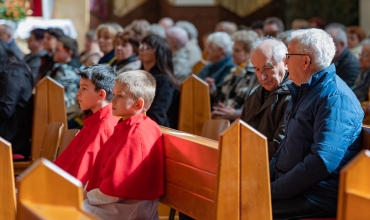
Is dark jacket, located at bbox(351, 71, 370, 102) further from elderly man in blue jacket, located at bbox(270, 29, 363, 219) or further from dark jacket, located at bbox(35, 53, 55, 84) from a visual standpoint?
dark jacket, located at bbox(35, 53, 55, 84)

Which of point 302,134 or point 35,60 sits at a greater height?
point 302,134

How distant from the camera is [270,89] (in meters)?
4.24

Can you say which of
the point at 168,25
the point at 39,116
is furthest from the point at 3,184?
the point at 168,25

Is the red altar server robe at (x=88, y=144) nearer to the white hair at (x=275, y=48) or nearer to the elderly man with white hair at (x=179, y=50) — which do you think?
the white hair at (x=275, y=48)

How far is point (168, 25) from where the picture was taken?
35.7ft

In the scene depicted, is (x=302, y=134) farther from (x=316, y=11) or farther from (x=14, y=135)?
(x=316, y=11)

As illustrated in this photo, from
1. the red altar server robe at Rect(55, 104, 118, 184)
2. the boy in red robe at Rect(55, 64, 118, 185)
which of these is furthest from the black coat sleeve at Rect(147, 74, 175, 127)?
the red altar server robe at Rect(55, 104, 118, 184)

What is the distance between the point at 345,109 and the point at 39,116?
3.22m

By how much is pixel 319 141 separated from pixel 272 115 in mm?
902

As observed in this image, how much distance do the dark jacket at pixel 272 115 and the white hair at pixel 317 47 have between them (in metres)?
0.57

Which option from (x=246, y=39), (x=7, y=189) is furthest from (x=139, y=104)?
(x=246, y=39)

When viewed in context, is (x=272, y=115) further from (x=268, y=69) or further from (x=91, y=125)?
(x=91, y=125)

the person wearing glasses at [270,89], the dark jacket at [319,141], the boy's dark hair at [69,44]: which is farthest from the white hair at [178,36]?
the dark jacket at [319,141]

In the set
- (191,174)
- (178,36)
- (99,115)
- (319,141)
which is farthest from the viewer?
(178,36)
